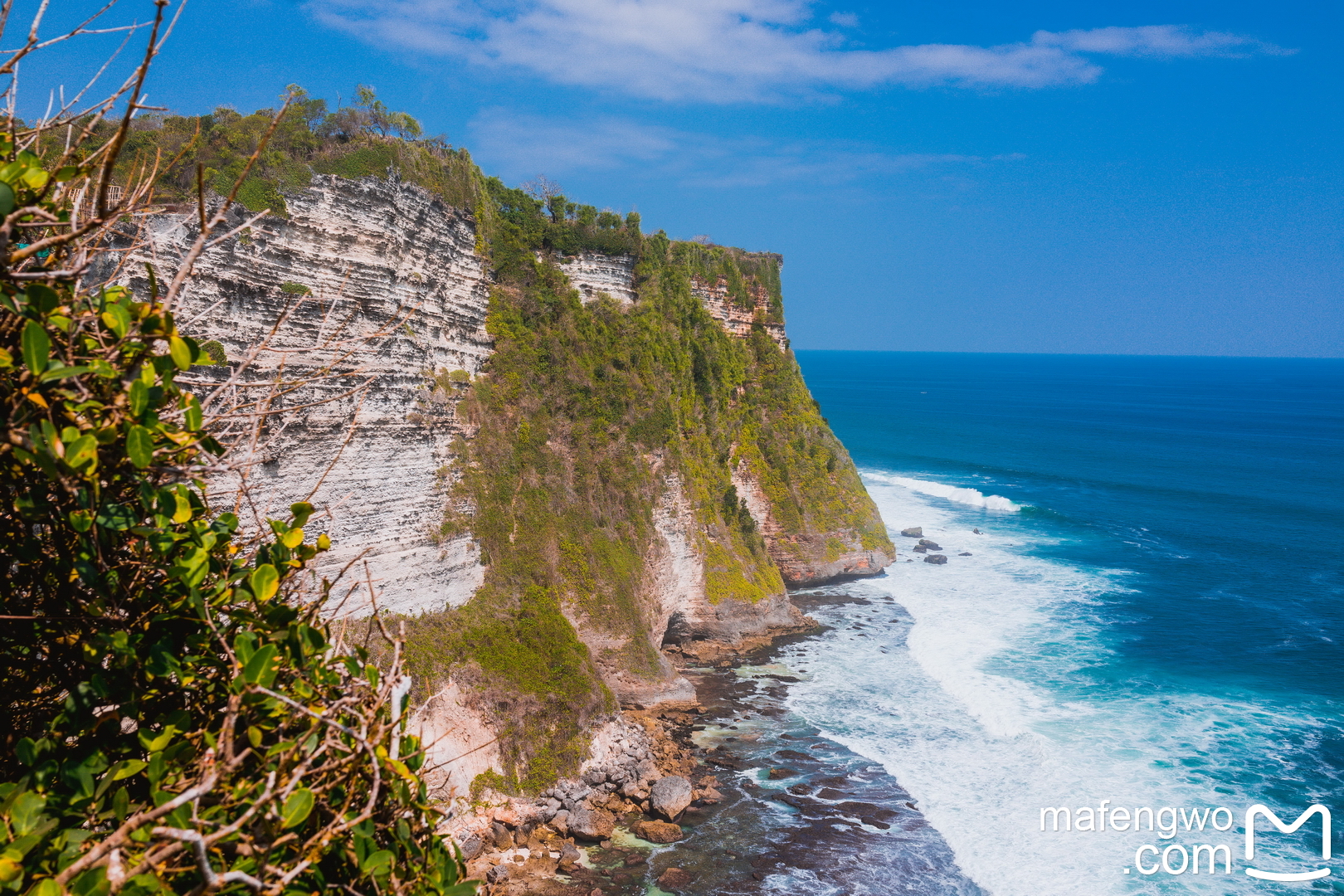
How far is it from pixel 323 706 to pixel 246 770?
471mm

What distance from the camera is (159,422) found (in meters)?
3.71

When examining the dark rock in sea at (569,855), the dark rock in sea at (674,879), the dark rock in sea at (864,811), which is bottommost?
the dark rock in sea at (674,879)

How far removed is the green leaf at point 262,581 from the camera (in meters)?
3.94

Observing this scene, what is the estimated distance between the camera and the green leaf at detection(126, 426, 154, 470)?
339 cm

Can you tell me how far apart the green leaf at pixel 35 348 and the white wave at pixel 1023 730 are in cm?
2305

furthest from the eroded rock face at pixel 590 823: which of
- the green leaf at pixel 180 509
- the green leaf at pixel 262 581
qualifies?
the green leaf at pixel 180 509

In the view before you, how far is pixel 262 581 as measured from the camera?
395 cm

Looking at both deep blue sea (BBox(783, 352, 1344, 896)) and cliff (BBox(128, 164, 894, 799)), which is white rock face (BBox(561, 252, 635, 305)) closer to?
cliff (BBox(128, 164, 894, 799))

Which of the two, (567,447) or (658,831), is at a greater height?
(567,447)

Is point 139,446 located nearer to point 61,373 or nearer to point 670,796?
point 61,373

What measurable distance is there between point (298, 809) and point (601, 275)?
33.0 metres

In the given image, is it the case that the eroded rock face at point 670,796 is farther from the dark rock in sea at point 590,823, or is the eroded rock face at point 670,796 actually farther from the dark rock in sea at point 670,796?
the dark rock in sea at point 590,823
